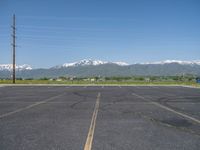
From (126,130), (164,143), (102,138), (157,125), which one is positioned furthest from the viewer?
(157,125)

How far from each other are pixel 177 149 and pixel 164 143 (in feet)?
2.16

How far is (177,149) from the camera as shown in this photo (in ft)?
24.2

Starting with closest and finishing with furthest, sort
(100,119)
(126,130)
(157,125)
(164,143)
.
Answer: (164,143)
(126,130)
(157,125)
(100,119)

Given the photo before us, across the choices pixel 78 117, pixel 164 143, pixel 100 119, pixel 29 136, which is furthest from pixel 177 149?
pixel 78 117

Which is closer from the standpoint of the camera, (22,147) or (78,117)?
(22,147)

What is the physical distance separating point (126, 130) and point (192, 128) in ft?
7.46

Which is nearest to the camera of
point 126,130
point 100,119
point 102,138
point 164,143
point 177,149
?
point 177,149

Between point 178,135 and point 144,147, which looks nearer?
point 144,147

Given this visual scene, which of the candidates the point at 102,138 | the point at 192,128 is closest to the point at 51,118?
the point at 102,138

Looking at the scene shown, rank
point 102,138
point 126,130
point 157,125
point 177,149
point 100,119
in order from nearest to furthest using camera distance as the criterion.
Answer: point 177,149 < point 102,138 < point 126,130 < point 157,125 < point 100,119

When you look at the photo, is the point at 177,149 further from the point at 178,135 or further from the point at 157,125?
the point at 157,125

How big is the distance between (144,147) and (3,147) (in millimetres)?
3410

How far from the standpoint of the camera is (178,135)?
29.8ft

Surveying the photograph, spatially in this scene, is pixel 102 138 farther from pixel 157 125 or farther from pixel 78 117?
pixel 78 117
